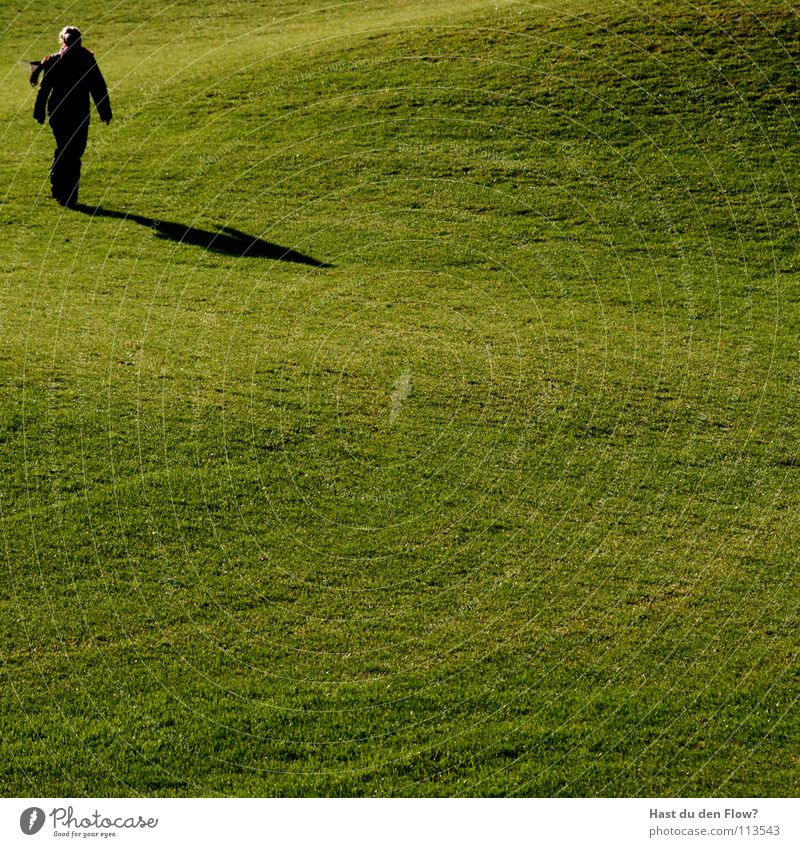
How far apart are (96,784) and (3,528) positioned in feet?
13.5

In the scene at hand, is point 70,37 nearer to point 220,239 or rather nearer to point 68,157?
point 68,157

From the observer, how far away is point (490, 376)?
1788 centimetres

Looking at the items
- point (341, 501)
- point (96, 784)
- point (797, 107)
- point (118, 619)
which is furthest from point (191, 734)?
point (797, 107)

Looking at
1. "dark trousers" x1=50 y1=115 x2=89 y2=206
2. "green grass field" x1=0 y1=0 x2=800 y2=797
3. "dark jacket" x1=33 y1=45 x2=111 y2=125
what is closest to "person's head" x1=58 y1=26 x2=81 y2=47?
"dark jacket" x1=33 y1=45 x2=111 y2=125

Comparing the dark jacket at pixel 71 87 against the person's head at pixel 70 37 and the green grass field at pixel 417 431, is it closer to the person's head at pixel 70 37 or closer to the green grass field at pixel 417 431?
the person's head at pixel 70 37

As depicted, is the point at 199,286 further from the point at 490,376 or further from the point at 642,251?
the point at 642,251

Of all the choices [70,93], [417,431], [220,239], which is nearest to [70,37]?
[70,93]

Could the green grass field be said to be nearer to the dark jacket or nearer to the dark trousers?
the dark trousers

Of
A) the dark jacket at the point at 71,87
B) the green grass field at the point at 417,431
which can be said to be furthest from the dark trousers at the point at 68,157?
the green grass field at the point at 417,431

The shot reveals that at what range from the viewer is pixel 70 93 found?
937 inches

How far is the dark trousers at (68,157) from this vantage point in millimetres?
23938

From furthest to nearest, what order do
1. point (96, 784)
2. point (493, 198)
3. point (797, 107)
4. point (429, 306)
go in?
point (797, 107), point (493, 198), point (429, 306), point (96, 784)

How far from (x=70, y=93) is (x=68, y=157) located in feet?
3.96

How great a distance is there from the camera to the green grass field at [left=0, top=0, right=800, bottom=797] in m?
11.0
